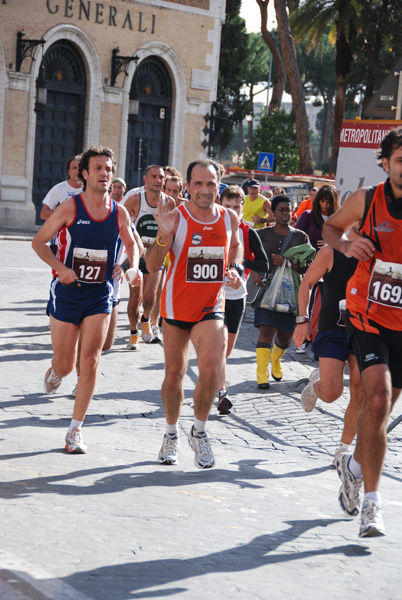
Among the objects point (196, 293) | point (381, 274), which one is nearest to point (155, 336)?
point (196, 293)

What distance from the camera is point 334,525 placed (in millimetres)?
5305

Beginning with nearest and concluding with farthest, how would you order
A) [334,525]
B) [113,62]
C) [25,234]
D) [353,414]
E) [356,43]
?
[334,525] → [353,414] → [25,234] → [113,62] → [356,43]

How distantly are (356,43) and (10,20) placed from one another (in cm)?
1779

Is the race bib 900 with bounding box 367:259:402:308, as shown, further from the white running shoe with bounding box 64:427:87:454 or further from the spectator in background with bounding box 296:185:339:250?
the spectator in background with bounding box 296:185:339:250

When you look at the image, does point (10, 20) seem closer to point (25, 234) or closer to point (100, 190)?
point (25, 234)

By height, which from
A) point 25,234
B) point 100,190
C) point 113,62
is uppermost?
point 113,62

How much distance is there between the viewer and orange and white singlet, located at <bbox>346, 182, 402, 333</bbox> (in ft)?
16.4

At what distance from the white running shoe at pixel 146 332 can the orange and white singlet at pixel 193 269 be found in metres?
5.58

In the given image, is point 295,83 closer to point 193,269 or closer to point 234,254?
point 234,254

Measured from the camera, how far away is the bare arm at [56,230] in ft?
21.6

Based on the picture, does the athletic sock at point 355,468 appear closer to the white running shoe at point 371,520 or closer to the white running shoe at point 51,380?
the white running shoe at point 371,520

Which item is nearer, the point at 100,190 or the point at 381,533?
the point at 381,533

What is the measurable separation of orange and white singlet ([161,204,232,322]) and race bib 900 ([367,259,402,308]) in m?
1.50

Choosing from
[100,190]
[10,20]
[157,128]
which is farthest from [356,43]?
[100,190]
